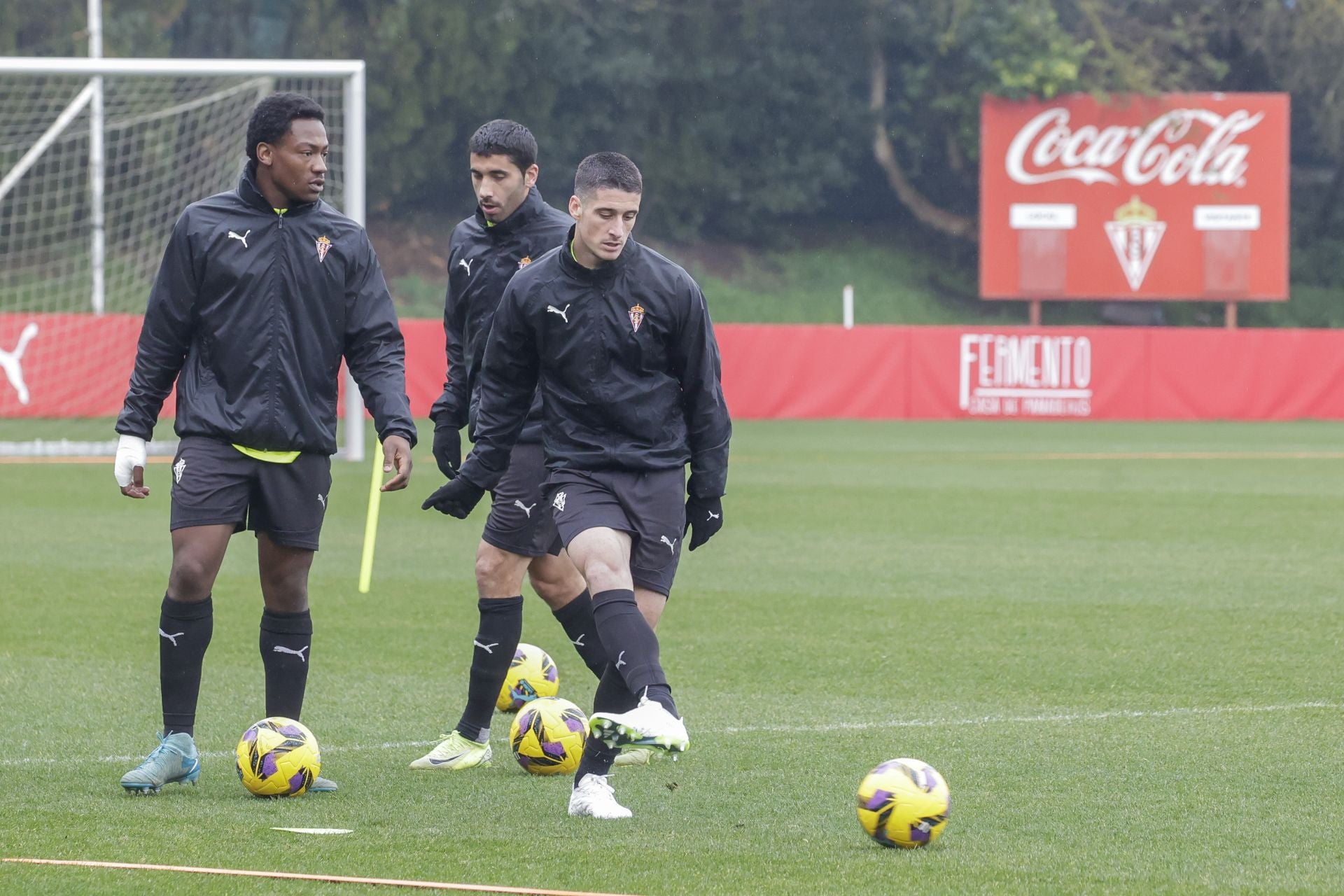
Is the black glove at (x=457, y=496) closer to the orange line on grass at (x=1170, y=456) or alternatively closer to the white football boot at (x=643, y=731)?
the white football boot at (x=643, y=731)

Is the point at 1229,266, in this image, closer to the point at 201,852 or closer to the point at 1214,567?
the point at 1214,567

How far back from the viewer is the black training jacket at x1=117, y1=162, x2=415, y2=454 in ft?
18.7

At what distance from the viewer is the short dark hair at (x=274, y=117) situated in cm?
575

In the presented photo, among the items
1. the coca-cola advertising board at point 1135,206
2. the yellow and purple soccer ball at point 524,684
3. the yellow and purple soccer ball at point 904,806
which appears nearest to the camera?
the yellow and purple soccer ball at point 904,806

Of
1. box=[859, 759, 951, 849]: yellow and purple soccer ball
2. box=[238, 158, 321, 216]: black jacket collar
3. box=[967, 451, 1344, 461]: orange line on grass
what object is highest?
box=[238, 158, 321, 216]: black jacket collar

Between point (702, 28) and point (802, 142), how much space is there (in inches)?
146

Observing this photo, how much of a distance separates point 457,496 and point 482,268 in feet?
3.33

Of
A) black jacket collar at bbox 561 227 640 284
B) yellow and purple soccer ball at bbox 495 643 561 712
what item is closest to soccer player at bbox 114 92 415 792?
black jacket collar at bbox 561 227 640 284

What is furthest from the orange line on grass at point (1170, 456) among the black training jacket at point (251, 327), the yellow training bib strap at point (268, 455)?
the yellow training bib strap at point (268, 455)

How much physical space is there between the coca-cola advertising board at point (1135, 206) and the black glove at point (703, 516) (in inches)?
1211

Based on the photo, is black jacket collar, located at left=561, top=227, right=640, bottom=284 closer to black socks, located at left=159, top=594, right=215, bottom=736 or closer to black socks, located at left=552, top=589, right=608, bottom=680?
black socks, located at left=159, top=594, right=215, bottom=736

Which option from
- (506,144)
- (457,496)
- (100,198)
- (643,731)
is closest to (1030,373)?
(100,198)

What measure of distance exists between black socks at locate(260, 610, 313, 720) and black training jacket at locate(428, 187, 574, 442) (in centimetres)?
94

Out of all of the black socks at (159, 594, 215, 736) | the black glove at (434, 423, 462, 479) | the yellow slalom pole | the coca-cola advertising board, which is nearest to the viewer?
the black socks at (159, 594, 215, 736)
